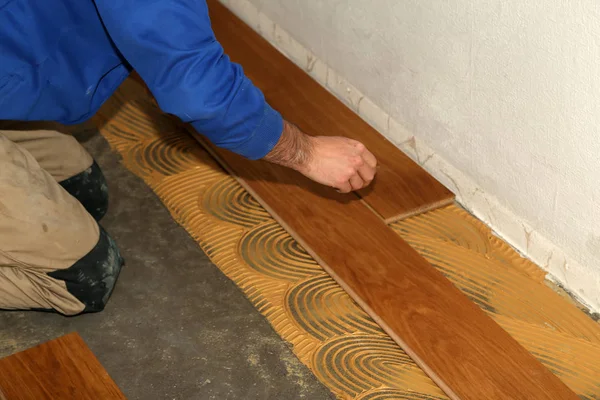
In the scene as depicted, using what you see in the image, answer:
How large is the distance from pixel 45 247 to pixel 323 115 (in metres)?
1.30

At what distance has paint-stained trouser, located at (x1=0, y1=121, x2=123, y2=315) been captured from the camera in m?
2.27

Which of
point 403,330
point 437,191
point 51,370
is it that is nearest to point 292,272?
point 403,330

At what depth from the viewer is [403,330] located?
2367 mm

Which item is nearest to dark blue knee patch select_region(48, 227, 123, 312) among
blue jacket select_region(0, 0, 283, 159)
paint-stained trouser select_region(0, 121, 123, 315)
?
paint-stained trouser select_region(0, 121, 123, 315)

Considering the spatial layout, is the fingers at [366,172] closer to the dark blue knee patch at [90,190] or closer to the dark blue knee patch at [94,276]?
the dark blue knee patch at [94,276]

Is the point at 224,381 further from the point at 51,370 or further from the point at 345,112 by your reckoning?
the point at 345,112

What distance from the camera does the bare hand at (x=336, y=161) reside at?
2.27 meters

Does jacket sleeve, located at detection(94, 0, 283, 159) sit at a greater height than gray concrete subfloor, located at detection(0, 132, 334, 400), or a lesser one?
greater

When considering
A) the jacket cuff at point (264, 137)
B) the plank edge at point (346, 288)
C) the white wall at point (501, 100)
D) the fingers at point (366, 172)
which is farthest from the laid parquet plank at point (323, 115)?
the jacket cuff at point (264, 137)

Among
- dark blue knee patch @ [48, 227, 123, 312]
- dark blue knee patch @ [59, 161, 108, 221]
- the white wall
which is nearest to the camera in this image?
the white wall

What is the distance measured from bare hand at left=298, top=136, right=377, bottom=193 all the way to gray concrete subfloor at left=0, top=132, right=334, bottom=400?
1.60 ft

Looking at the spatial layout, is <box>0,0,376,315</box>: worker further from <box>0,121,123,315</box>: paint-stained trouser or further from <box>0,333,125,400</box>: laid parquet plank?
<box>0,333,125,400</box>: laid parquet plank

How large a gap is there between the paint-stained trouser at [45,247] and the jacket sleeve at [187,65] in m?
0.58

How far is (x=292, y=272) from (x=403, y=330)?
0.43 m
